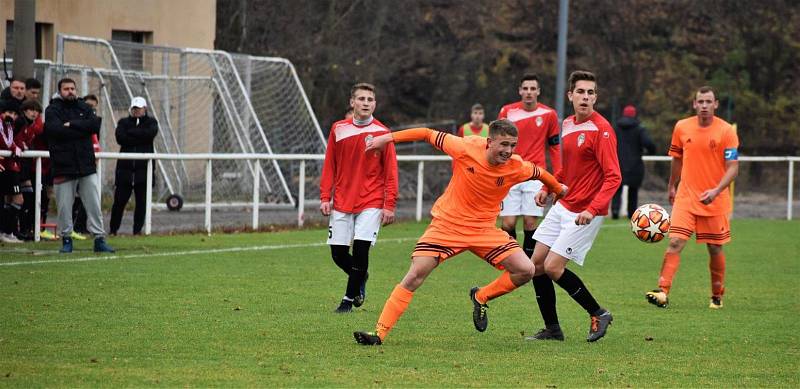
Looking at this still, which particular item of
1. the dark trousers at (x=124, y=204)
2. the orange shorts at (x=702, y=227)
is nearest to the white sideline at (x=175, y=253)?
the dark trousers at (x=124, y=204)

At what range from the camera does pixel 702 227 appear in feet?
39.5

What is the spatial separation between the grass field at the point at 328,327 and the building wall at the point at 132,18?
993cm

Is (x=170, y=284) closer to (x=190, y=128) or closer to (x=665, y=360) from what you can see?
(x=665, y=360)

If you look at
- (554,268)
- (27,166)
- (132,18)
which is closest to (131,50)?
(132,18)

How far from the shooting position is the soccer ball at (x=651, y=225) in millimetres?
10562

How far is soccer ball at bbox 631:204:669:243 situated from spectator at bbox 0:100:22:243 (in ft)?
25.7

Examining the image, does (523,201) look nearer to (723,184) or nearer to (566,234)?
(723,184)

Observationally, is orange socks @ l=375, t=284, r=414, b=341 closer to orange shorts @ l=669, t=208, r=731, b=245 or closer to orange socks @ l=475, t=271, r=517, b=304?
orange socks @ l=475, t=271, r=517, b=304

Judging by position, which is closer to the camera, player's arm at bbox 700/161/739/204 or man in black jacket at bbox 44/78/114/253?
player's arm at bbox 700/161/739/204

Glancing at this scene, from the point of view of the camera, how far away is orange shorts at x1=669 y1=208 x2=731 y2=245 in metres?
12.0

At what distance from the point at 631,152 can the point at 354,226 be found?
13.3 m

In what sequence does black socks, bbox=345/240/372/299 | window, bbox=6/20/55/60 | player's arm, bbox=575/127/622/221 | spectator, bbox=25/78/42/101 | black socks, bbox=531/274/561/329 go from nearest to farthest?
1. player's arm, bbox=575/127/622/221
2. black socks, bbox=531/274/561/329
3. black socks, bbox=345/240/372/299
4. spectator, bbox=25/78/42/101
5. window, bbox=6/20/55/60

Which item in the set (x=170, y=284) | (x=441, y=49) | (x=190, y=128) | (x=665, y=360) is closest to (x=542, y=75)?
(x=441, y=49)

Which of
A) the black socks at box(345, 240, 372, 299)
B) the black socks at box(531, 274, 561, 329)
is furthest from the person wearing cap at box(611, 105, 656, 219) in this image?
the black socks at box(531, 274, 561, 329)
